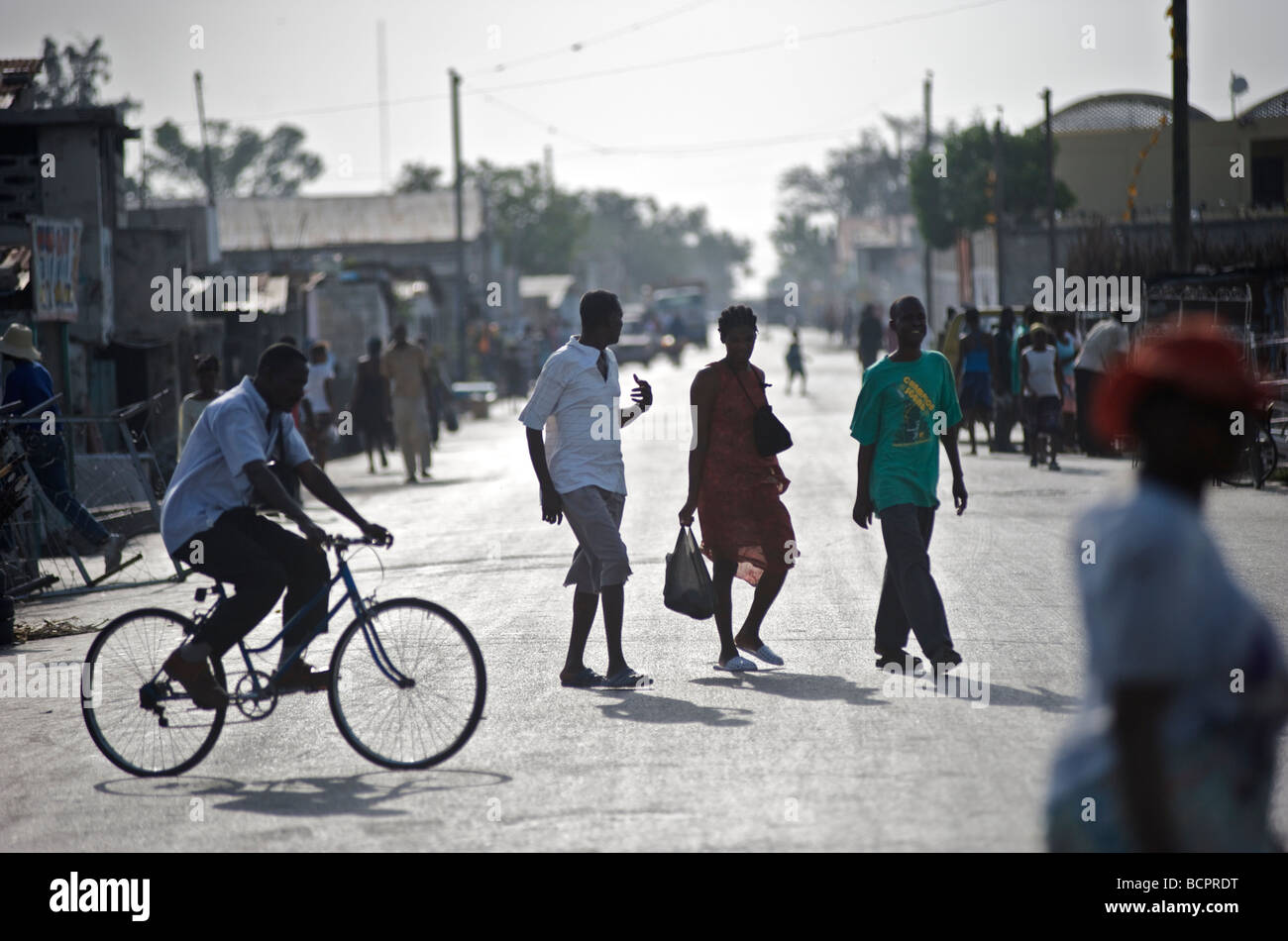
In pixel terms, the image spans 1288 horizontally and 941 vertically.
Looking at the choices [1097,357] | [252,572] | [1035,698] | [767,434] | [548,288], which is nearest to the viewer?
[252,572]

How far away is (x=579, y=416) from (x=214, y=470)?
198 centimetres

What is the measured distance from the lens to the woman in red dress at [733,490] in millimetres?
8359

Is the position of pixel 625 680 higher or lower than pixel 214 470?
lower

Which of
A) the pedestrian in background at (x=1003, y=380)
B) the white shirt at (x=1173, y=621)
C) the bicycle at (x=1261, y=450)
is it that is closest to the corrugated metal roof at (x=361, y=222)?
the pedestrian in background at (x=1003, y=380)

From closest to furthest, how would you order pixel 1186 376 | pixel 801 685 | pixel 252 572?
1. pixel 1186 376
2. pixel 252 572
3. pixel 801 685

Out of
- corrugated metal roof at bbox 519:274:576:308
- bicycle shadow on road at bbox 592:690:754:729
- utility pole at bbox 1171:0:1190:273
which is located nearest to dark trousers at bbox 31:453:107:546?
bicycle shadow on road at bbox 592:690:754:729

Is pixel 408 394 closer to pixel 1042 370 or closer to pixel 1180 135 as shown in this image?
pixel 1042 370

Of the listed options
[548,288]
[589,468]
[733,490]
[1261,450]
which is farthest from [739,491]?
[548,288]

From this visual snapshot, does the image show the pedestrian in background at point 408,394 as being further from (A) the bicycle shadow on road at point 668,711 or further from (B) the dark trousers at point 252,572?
(B) the dark trousers at point 252,572

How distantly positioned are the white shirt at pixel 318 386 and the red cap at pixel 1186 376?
18193 millimetres

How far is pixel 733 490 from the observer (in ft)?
27.6

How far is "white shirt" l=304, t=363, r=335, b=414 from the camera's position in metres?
20.6

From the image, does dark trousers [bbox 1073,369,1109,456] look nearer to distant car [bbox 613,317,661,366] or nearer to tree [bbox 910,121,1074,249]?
tree [bbox 910,121,1074,249]
